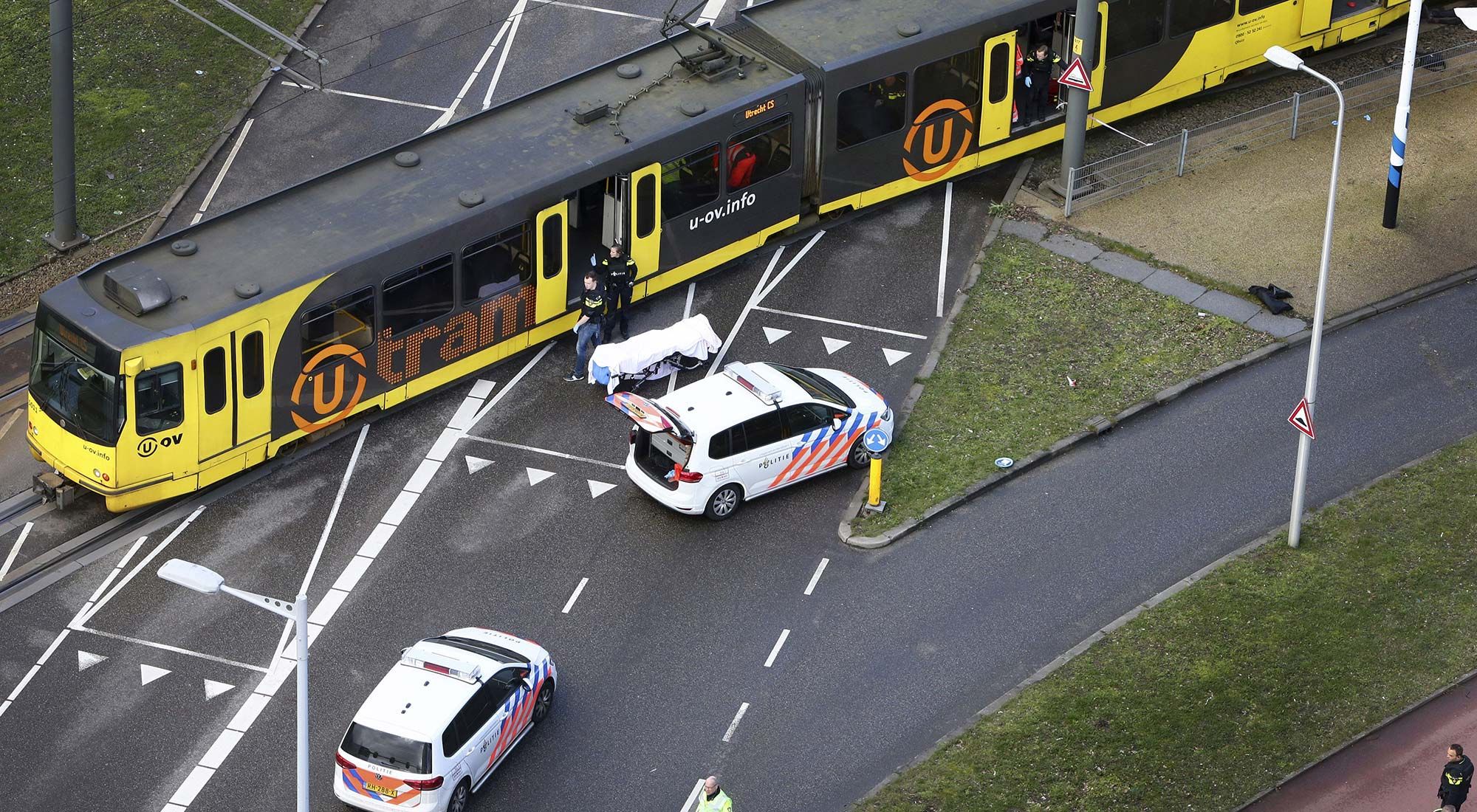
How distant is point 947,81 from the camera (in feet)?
115

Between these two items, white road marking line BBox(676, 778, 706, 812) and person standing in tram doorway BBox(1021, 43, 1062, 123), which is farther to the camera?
person standing in tram doorway BBox(1021, 43, 1062, 123)

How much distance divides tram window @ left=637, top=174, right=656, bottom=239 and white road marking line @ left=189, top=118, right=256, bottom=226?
8.89 meters

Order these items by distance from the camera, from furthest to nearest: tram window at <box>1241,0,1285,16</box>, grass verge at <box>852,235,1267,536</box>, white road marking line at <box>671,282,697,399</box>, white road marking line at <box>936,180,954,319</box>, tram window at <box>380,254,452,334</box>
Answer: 1. tram window at <box>1241,0,1285,16</box>
2. white road marking line at <box>936,180,954,319</box>
3. white road marking line at <box>671,282,697,399</box>
4. grass verge at <box>852,235,1267,536</box>
5. tram window at <box>380,254,452,334</box>

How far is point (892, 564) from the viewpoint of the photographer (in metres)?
27.9

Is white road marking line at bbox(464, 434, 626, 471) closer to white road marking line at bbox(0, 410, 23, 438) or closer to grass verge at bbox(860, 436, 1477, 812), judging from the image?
white road marking line at bbox(0, 410, 23, 438)

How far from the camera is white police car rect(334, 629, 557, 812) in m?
23.0

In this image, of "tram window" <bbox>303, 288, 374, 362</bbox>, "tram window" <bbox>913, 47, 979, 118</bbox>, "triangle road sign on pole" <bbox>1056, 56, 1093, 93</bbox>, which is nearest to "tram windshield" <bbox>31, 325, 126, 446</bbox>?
"tram window" <bbox>303, 288, 374, 362</bbox>

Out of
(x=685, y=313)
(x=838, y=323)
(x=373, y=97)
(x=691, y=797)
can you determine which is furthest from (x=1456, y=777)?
(x=373, y=97)

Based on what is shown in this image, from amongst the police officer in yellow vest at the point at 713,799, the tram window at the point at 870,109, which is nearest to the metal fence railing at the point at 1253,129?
the tram window at the point at 870,109

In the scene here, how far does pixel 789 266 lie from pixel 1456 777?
15375mm

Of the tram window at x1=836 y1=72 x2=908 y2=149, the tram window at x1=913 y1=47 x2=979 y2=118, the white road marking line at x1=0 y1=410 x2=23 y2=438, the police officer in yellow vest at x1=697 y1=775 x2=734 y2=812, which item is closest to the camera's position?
the police officer in yellow vest at x1=697 y1=775 x2=734 y2=812

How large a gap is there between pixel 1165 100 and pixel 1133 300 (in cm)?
678

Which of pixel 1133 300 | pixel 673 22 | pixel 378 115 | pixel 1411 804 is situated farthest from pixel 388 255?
pixel 1411 804

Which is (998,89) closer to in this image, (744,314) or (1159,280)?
(1159,280)
